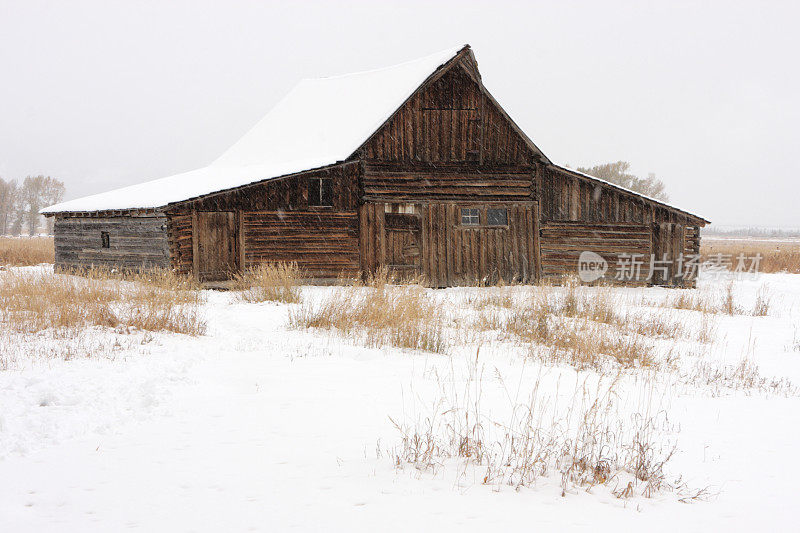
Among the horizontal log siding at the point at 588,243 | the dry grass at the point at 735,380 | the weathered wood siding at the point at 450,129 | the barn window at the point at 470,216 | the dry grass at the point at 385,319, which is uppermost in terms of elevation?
the weathered wood siding at the point at 450,129

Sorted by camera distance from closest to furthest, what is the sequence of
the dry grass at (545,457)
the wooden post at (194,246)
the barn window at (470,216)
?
the dry grass at (545,457) → the wooden post at (194,246) → the barn window at (470,216)

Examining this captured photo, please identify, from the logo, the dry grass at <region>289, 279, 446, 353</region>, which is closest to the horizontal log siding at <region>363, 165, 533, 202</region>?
the logo

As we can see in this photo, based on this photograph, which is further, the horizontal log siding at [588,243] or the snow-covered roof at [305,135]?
the horizontal log siding at [588,243]

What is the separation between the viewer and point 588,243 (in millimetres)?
20578

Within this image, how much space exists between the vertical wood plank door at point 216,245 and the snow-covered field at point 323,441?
10001mm

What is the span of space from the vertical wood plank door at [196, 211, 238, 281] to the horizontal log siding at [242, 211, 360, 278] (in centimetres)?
41

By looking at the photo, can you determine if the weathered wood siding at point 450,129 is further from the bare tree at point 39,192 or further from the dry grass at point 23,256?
the bare tree at point 39,192

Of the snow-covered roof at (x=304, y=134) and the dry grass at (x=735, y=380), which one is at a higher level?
the snow-covered roof at (x=304, y=134)

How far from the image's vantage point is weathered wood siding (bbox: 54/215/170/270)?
18.6 meters

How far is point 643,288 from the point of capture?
2047 cm

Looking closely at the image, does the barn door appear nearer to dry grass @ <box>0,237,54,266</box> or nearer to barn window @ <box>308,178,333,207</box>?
barn window @ <box>308,178,333,207</box>

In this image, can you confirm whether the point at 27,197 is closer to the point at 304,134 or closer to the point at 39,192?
the point at 39,192

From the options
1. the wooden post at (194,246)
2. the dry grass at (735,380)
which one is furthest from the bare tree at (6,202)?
the dry grass at (735,380)

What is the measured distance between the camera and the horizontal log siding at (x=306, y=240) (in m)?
18.3
